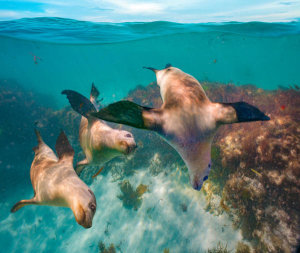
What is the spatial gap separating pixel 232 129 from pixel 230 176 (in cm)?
254

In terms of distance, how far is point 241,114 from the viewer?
1735mm

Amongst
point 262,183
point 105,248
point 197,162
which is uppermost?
point 197,162

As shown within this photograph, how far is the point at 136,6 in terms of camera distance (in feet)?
52.1

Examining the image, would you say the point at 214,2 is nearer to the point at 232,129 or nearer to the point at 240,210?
the point at 232,129

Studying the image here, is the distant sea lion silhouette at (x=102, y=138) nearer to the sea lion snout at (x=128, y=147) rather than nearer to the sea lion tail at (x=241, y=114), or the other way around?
the sea lion snout at (x=128, y=147)

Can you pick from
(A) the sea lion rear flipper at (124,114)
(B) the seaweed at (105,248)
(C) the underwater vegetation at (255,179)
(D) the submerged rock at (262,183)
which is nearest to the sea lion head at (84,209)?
(A) the sea lion rear flipper at (124,114)

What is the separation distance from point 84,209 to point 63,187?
48 cm

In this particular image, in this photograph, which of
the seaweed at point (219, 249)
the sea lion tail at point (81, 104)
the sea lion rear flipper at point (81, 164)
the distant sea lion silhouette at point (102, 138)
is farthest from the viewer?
the seaweed at point (219, 249)

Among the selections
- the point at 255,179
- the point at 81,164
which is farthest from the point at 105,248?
the point at 255,179

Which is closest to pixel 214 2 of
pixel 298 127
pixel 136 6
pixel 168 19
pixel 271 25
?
pixel 168 19

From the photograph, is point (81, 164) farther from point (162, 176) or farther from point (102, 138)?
point (162, 176)

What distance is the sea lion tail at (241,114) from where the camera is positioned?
1725mm

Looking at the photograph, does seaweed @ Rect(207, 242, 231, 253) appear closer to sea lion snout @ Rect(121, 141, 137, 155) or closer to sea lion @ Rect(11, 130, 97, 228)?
sea lion @ Rect(11, 130, 97, 228)

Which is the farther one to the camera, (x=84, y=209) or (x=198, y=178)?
(x=198, y=178)
